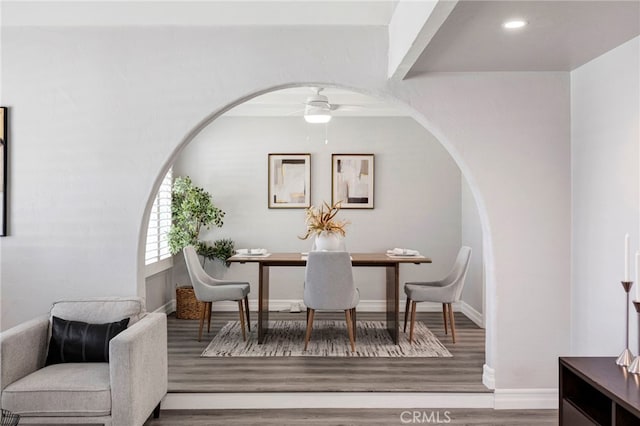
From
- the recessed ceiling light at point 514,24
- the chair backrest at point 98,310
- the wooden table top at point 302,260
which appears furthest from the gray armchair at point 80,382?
the recessed ceiling light at point 514,24

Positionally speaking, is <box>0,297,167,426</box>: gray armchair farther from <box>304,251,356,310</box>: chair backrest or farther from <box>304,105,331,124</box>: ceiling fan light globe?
<box>304,105,331,124</box>: ceiling fan light globe

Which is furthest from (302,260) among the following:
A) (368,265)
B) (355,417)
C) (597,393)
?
(597,393)

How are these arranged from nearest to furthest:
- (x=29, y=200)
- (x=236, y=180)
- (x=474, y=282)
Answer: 1. (x=29, y=200)
2. (x=474, y=282)
3. (x=236, y=180)

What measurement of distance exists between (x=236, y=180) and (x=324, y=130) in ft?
4.21

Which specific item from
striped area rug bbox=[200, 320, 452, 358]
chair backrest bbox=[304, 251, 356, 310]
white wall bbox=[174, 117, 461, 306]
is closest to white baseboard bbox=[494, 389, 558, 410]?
striped area rug bbox=[200, 320, 452, 358]

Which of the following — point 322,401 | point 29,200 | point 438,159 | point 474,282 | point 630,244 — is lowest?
point 322,401

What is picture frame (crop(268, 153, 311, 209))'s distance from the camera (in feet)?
21.4

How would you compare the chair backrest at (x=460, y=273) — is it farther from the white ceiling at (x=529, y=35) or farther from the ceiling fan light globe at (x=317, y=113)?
the white ceiling at (x=529, y=35)

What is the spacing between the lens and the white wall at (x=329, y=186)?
6.54 meters

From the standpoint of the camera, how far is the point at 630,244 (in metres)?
2.99

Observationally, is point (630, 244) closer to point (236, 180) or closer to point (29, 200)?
point (29, 200)

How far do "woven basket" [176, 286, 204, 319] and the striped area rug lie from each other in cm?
49

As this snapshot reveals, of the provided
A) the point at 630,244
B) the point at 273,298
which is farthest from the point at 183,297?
the point at 630,244

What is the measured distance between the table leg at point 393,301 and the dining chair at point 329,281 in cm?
49
